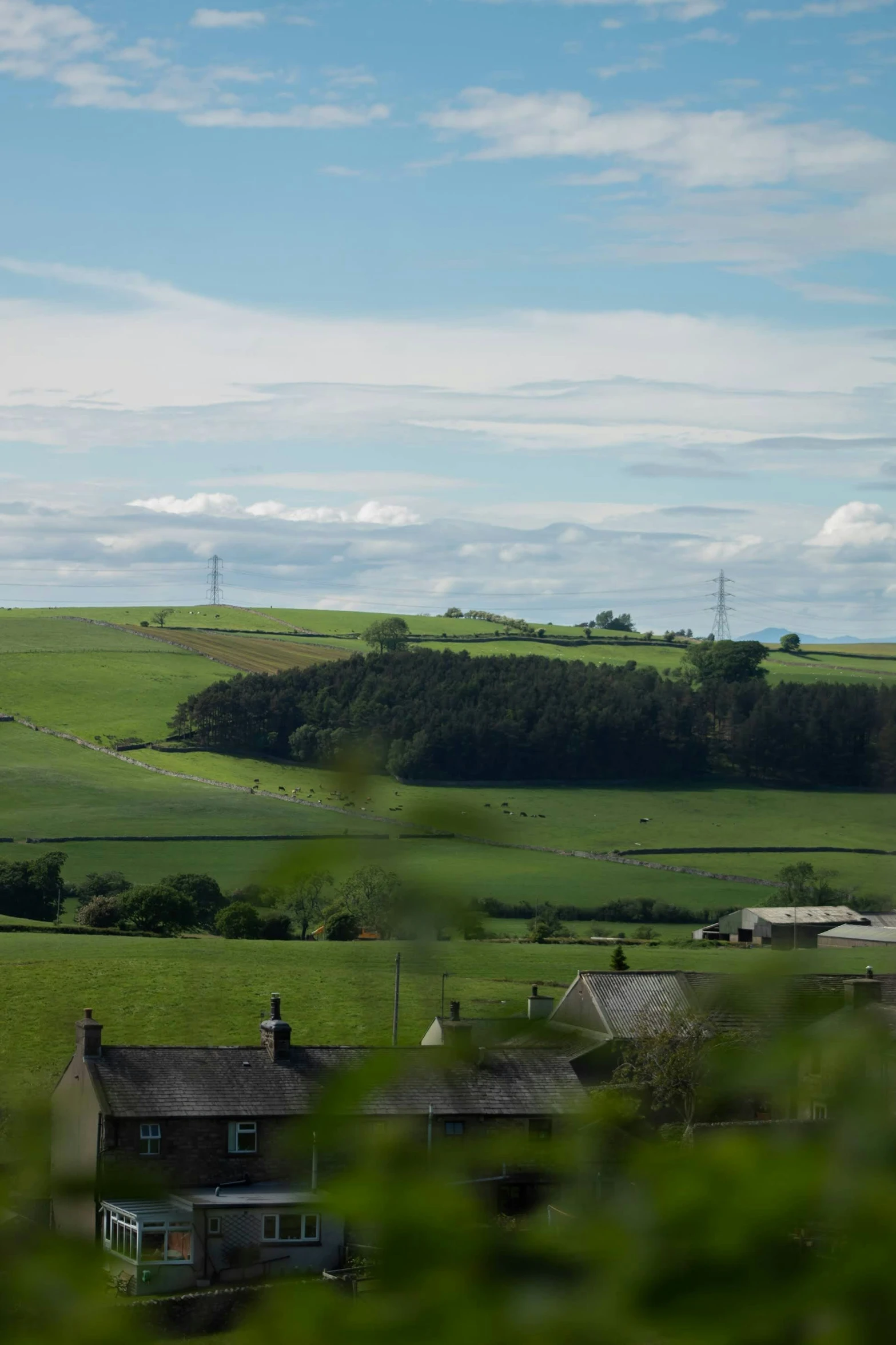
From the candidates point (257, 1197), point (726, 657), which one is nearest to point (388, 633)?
point (726, 657)

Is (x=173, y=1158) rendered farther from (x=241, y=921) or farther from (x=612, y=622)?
(x=612, y=622)

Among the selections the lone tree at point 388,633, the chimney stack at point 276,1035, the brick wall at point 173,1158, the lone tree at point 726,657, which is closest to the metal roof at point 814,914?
the chimney stack at point 276,1035

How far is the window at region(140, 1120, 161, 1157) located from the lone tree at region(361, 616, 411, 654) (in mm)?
149696

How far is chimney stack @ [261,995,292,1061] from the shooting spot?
29.6 meters

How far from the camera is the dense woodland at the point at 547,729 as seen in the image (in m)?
2.74

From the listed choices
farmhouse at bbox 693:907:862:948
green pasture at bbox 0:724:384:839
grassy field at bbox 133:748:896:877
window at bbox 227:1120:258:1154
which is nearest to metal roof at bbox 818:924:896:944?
farmhouse at bbox 693:907:862:948

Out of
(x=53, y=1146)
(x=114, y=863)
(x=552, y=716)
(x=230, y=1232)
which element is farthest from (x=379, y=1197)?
(x=114, y=863)

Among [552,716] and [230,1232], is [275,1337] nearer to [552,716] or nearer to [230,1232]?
[230,1232]

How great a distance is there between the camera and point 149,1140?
102 inches

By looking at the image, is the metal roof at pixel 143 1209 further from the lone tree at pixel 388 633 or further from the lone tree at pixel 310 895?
the lone tree at pixel 388 633

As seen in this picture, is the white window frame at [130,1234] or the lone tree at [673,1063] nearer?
the white window frame at [130,1234]

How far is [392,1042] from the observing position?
179cm

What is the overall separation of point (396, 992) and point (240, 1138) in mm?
3990

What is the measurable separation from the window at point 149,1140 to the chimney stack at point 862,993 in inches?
45.7
